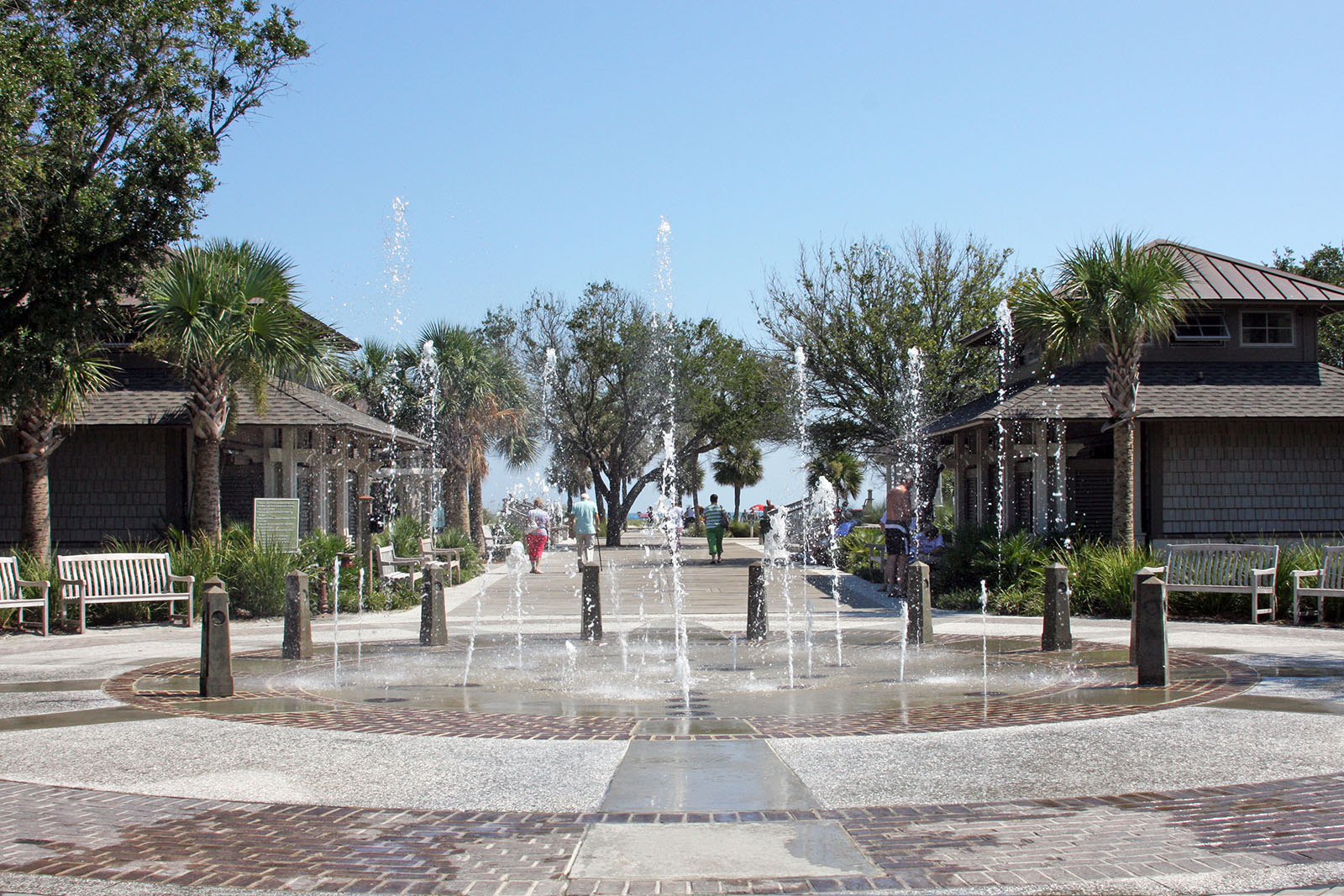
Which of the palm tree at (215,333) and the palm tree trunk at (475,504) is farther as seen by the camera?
the palm tree trunk at (475,504)

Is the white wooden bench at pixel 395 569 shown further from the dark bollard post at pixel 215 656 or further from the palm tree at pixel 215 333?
the dark bollard post at pixel 215 656

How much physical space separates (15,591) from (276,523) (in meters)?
3.57

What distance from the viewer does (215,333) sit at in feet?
53.1

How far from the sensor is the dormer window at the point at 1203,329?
20750mm

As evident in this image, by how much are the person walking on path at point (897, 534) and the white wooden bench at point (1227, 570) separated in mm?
3790

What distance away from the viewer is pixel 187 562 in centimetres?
1580

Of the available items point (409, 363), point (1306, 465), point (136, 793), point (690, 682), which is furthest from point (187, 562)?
point (409, 363)

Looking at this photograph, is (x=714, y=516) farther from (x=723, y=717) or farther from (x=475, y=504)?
(x=723, y=717)

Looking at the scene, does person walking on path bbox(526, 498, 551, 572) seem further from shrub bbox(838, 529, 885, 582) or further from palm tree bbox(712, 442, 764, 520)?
palm tree bbox(712, 442, 764, 520)

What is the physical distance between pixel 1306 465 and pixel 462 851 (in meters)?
18.5

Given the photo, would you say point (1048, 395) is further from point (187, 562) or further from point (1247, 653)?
point (187, 562)

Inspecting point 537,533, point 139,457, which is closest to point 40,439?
point 139,457

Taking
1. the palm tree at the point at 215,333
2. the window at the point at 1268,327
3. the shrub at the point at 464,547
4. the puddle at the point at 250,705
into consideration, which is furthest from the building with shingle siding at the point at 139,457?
the window at the point at 1268,327

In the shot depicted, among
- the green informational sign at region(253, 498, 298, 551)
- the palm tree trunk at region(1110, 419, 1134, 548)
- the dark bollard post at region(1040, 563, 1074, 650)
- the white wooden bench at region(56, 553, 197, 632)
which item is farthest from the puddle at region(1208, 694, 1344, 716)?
the green informational sign at region(253, 498, 298, 551)
